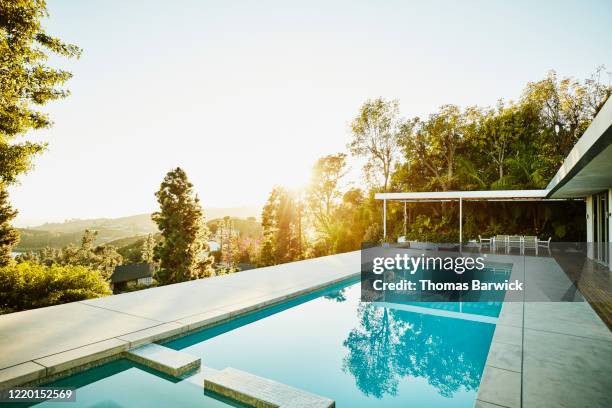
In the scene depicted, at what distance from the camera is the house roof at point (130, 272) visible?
40.0m

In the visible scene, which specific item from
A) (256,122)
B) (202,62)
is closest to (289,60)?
(202,62)

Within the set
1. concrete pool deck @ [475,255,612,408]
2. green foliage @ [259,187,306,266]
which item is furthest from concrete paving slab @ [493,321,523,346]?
green foliage @ [259,187,306,266]

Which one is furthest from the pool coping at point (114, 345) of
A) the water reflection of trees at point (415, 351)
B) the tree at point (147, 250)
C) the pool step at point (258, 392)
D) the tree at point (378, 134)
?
the tree at point (147, 250)

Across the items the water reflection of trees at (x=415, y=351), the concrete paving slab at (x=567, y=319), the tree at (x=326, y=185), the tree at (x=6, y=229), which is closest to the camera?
the water reflection of trees at (x=415, y=351)

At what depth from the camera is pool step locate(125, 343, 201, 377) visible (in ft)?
12.5

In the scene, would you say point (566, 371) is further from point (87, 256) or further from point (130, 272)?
point (130, 272)

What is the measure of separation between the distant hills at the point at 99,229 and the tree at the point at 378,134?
37.7 m

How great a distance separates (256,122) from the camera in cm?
2381

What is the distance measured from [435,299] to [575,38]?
50.0 ft

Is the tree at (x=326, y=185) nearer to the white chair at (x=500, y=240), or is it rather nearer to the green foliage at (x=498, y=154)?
the green foliage at (x=498, y=154)

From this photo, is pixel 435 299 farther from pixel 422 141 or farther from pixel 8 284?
pixel 422 141

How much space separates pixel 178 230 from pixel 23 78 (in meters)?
12.1

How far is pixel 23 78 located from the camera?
7289 mm

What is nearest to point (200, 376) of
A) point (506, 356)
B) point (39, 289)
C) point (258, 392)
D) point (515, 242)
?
point (258, 392)
